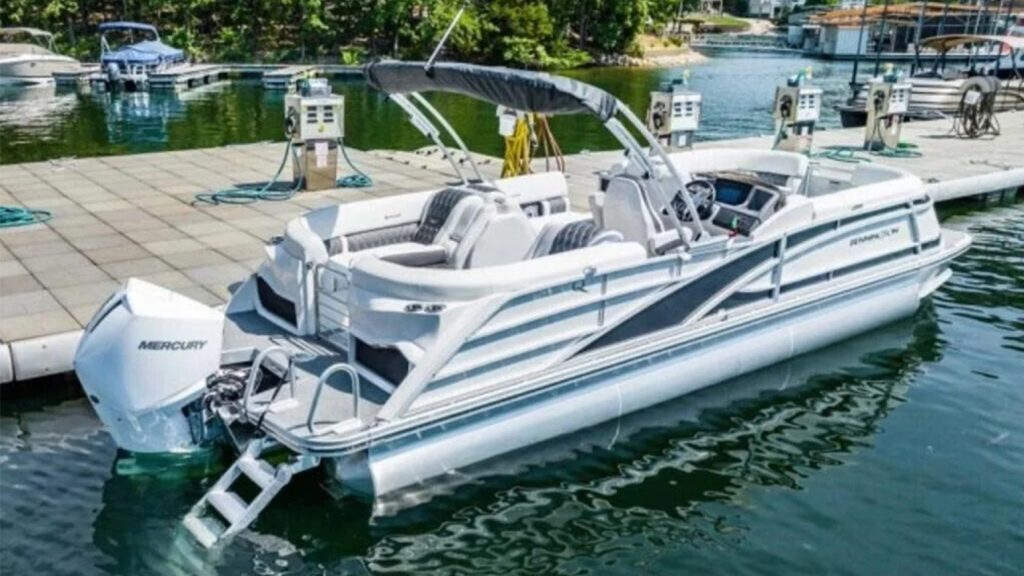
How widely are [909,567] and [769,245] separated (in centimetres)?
297

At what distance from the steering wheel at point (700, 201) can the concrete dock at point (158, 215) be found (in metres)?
4.18

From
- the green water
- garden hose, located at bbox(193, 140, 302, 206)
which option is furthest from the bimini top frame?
the green water

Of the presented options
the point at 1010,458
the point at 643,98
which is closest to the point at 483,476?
the point at 1010,458

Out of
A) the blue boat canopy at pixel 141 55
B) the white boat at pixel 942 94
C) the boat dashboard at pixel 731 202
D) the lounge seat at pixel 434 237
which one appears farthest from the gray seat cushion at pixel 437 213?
the blue boat canopy at pixel 141 55

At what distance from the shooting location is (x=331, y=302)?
22.7ft

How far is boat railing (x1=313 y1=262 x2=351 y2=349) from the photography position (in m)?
6.81

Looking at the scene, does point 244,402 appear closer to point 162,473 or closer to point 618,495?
point 162,473

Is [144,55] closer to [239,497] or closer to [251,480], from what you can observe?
[251,480]

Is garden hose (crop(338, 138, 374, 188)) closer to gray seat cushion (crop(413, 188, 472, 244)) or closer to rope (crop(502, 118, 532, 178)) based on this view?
rope (crop(502, 118, 532, 178))

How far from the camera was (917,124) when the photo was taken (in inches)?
892

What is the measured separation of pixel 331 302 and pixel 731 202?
3965 mm

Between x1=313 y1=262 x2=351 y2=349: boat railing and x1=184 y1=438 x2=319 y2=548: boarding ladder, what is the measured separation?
1.33 meters

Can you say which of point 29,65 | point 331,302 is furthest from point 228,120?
point 331,302

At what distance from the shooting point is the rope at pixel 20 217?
10.7m
